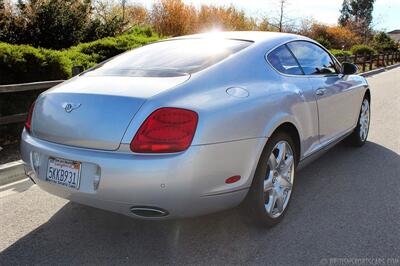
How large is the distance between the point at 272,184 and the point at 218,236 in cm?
57

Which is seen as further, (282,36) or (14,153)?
(14,153)

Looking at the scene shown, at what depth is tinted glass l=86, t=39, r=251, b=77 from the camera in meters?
3.28

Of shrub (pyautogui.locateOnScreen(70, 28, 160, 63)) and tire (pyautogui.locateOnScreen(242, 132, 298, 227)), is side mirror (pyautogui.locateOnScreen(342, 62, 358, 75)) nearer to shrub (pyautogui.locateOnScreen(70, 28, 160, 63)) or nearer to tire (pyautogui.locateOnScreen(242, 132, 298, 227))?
tire (pyautogui.locateOnScreen(242, 132, 298, 227))

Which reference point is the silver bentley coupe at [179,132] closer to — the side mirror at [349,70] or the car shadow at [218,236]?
the car shadow at [218,236]

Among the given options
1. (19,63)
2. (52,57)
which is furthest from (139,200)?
(52,57)

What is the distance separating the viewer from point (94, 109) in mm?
2873

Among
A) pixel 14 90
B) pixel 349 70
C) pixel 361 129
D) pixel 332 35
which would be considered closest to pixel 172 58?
pixel 349 70

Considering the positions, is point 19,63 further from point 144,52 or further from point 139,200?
point 139,200

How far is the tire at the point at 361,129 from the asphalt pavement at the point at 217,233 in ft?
4.17

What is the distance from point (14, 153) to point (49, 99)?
2526 mm

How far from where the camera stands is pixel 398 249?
3.13 m

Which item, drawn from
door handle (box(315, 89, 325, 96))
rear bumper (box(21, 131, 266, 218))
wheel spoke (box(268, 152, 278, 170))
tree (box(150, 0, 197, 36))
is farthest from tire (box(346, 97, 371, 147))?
tree (box(150, 0, 197, 36))

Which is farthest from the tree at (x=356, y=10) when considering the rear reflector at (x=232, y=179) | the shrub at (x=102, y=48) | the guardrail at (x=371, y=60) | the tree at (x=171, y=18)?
the rear reflector at (x=232, y=179)

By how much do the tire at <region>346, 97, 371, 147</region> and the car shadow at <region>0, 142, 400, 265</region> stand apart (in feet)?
5.13
